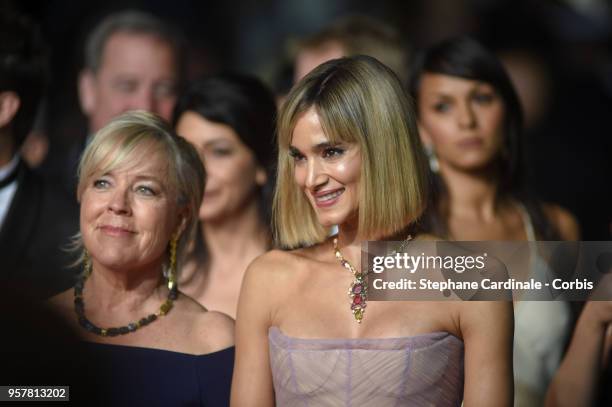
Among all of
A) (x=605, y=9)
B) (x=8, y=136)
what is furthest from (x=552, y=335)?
(x=605, y=9)

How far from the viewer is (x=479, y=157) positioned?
15.3 feet

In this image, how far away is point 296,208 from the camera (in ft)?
11.5

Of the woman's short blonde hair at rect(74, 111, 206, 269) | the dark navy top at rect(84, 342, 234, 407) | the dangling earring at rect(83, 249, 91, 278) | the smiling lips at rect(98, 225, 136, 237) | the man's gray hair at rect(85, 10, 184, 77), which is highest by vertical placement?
the man's gray hair at rect(85, 10, 184, 77)

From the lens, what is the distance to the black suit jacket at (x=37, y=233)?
4.09 meters

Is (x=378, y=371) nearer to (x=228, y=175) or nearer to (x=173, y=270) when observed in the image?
(x=173, y=270)

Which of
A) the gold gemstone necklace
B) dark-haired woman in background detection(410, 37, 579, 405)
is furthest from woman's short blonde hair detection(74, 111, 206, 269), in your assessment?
dark-haired woman in background detection(410, 37, 579, 405)

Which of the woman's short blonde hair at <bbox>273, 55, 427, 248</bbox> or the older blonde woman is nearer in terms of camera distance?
the woman's short blonde hair at <bbox>273, 55, 427, 248</bbox>

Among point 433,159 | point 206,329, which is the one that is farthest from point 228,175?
point 206,329

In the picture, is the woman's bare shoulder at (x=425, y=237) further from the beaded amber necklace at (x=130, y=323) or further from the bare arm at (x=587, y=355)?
A: the beaded amber necklace at (x=130, y=323)

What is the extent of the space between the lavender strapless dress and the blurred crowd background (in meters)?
2.17

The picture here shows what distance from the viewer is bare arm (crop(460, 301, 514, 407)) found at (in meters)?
3.17

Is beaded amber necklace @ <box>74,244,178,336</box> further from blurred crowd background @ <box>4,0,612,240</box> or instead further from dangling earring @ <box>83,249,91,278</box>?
blurred crowd background @ <box>4,0,612,240</box>

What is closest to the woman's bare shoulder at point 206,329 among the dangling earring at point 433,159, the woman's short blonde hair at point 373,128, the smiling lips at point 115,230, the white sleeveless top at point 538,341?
the smiling lips at point 115,230

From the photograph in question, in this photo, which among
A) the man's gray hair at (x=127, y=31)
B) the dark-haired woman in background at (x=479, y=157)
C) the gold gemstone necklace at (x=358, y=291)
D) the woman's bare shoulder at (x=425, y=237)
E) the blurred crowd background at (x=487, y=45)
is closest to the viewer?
the gold gemstone necklace at (x=358, y=291)
